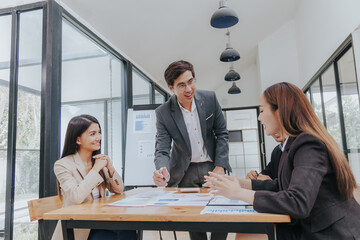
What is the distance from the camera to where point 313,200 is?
882 millimetres

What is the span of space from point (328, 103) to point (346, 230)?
149 inches

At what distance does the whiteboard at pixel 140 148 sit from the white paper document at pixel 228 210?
236 centimetres

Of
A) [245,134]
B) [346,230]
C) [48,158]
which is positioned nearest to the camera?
[346,230]

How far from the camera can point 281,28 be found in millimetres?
6422

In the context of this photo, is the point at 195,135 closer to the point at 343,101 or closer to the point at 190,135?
the point at 190,135

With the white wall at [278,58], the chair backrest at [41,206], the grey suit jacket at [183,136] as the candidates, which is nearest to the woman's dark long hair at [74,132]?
the chair backrest at [41,206]

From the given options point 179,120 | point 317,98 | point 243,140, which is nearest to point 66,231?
point 179,120

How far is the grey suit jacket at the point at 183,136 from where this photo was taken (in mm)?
1817

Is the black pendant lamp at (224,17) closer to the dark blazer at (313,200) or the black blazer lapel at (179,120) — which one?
the black blazer lapel at (179,120)

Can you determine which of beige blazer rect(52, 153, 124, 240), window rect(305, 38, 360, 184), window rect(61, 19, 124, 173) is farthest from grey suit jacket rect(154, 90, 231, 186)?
window rect(305, 38, 360, 184)

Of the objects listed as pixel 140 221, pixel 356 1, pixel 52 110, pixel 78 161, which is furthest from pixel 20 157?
pixel 356 1

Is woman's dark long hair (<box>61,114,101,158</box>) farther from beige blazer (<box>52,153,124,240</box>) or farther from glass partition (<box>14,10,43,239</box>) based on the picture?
glass partition (<box>14,10,43,239</box>)

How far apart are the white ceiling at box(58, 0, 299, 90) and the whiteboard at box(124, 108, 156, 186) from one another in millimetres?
1079

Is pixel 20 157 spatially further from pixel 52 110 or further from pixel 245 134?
pixel 245 134
